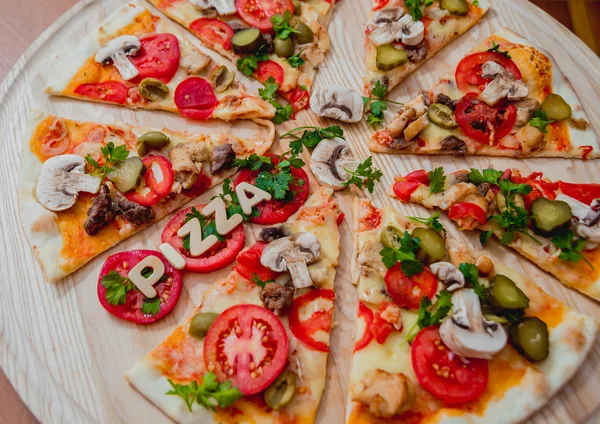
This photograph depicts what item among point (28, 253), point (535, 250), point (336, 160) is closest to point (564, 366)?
point (535, 250)

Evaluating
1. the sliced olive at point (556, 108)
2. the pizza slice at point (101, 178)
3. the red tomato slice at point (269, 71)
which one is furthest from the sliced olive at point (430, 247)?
the red tomato slice at point (269, 71)

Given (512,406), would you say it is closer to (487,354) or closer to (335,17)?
(487,354)

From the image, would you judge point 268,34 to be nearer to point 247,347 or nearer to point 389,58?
point 389,58

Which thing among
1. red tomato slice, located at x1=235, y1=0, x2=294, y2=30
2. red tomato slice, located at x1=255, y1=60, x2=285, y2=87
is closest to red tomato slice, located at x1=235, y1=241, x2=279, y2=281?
red tomato slice, located at x1=255, y1=60, x2=285, y2=87

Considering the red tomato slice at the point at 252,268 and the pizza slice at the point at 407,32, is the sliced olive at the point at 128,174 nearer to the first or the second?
the red tomato slice at the point at 252,268

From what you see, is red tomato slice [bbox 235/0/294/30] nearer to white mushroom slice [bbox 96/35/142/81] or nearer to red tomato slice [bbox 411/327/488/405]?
white mushroom slice [bbox 96/35/142/81]
